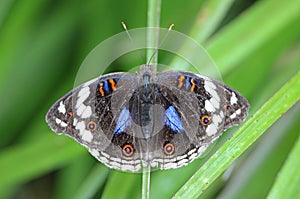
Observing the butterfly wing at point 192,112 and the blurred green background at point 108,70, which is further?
the blurred green background at point 108,70

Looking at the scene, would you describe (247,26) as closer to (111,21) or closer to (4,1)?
(111,21)

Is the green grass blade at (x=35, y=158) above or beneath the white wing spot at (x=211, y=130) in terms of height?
beneath

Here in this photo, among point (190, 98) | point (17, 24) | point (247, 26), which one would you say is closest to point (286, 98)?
point (190, 98)

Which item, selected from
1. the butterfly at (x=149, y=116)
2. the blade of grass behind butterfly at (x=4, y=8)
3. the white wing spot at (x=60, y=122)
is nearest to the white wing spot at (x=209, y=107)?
the butterfly at (x=149, y=116)

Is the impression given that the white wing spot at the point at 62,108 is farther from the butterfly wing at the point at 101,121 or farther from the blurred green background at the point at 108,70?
the blurred green background at the point at 108,70

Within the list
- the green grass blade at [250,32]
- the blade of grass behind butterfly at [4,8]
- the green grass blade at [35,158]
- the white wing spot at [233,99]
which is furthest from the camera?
the blade of grass behind butterfly at [4,8]
